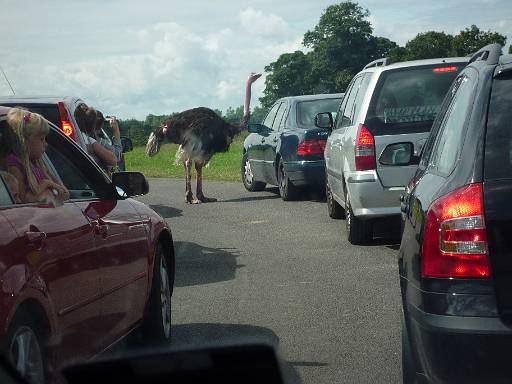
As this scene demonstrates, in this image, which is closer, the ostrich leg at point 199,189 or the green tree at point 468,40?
the ostrich leg at point 199,189

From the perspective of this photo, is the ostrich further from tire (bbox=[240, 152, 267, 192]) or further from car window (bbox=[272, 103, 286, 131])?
tire (bbox=[240, 152, 267, 192])

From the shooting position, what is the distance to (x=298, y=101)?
17062 millimetres

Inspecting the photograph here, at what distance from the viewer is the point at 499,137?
4.26 m

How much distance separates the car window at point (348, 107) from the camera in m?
11.8

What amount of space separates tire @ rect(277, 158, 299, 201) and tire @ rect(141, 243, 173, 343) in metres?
10.1

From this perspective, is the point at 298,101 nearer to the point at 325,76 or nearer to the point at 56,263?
the point at 56,263

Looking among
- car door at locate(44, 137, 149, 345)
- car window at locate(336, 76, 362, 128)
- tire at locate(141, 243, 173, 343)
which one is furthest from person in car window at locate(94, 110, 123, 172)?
car door at locate(44, 137, 149, 345)

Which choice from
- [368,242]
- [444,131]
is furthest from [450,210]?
[368,242]

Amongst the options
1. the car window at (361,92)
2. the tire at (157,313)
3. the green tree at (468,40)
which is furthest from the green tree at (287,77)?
the tire at (157,313)

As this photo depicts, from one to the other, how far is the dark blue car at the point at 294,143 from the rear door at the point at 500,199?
11.9m

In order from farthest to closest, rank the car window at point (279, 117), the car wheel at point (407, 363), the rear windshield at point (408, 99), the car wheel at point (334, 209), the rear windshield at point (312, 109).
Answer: the car window at point (279, 117) → the rear windshield at point (312, 109) → the car wheel at point (334, 209) → the rear windshield at point (408, 99) → the car wheel at point (407, 363)

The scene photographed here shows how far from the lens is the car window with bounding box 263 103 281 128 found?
1868cm

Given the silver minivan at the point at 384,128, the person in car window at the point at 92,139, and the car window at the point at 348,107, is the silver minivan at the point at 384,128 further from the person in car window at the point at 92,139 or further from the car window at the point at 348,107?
the person in car window at the point at 92,139

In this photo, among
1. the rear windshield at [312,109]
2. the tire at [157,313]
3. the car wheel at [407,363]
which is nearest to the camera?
the car wheel at [407,363]
